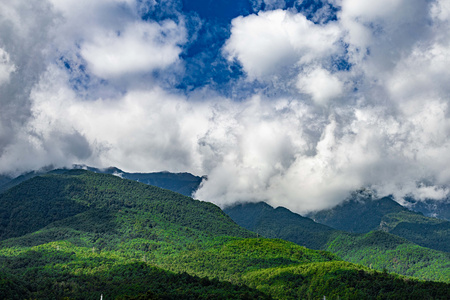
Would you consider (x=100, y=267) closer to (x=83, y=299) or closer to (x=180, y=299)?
(x=83, y=299)

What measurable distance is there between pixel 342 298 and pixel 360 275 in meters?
20.5

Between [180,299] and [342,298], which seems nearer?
[180,299]

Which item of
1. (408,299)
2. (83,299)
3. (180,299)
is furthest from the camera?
(83,299)

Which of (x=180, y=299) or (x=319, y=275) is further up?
(x=319, y=275)

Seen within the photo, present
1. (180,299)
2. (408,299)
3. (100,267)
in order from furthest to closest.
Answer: (100,267) → (408,299) → (180,299)

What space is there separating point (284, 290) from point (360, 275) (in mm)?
30382

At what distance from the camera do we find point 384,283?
15788 cm

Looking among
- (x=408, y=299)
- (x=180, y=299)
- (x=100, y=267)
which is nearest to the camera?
(x=180, y=299)

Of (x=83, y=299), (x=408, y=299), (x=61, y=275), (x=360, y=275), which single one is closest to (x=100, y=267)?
(x=61, y=275)

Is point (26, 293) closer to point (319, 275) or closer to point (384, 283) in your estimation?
point (319, 275)

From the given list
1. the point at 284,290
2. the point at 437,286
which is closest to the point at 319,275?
the point at 284,290

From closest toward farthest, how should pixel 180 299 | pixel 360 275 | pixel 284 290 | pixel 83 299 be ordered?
pixel 180 299 < pixel 83 299 < pixel 360 275 < pixel 284 290

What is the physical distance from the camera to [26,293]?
15450 cm

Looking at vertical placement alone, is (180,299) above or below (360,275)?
below
